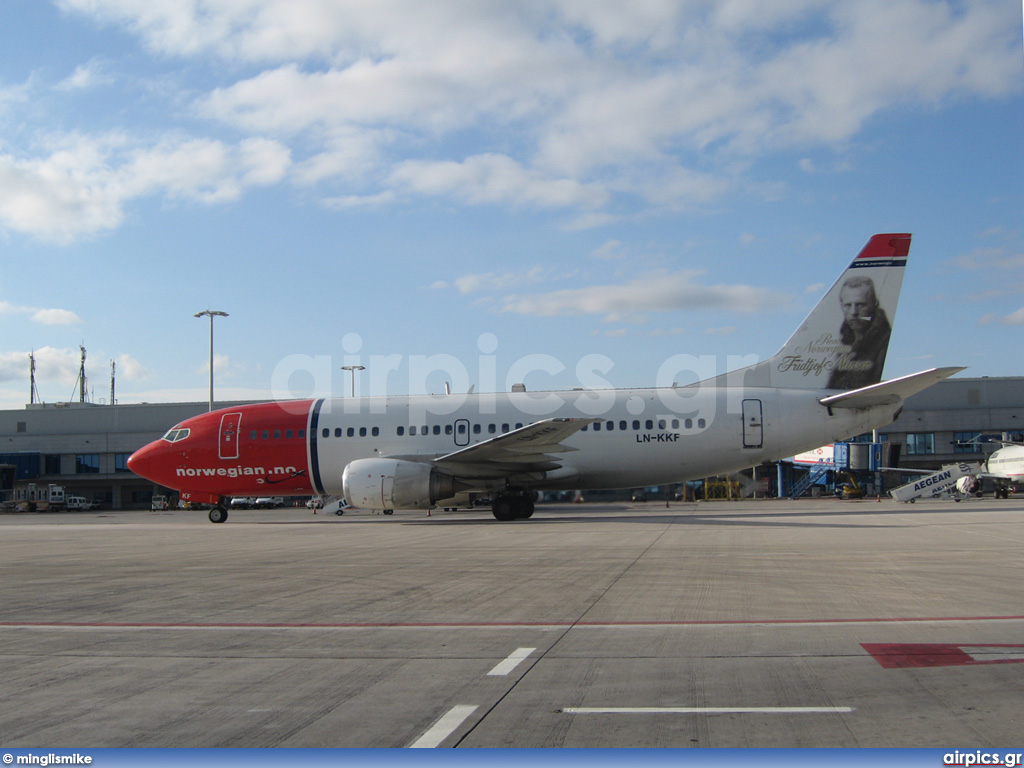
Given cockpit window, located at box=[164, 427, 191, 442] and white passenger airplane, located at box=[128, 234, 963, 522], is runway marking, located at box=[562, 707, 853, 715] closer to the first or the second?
white passenger airplane, located at box=[128, 234, 963, 522]

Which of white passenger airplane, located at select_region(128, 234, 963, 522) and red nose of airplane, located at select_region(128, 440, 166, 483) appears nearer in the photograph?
white passenger airplane, located at select_region(128, 234, 963, 522)

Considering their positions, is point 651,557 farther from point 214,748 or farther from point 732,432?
point 732,432

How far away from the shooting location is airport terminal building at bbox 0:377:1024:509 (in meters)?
63.6

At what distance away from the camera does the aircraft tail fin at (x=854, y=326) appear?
24.3 metres

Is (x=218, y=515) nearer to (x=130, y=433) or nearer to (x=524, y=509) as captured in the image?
(x=524, y=509)

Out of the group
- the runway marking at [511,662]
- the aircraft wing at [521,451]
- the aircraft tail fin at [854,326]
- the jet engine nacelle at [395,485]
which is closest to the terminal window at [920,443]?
the aircraft tail fin at [854,326]

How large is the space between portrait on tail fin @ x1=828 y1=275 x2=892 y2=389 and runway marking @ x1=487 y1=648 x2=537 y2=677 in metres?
20.8

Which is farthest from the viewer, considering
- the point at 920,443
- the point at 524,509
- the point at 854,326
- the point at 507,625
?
the point at 920,443

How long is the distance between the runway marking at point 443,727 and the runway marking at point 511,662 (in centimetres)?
82

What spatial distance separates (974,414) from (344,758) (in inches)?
2761

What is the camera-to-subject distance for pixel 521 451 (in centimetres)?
2339

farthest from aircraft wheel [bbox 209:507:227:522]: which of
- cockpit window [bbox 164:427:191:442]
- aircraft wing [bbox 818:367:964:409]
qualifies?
aircraft wing [bbox 818:367:964:409]

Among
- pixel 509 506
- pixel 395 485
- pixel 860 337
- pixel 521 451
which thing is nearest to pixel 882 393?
pixel 860 337

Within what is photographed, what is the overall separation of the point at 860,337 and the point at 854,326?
1.22 feet
